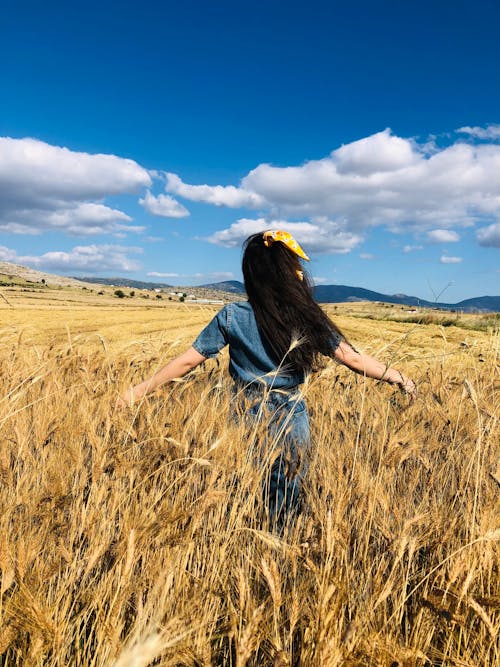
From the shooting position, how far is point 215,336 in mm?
2254

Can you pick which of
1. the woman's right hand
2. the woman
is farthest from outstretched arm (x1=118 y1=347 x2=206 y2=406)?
the woman's right hand

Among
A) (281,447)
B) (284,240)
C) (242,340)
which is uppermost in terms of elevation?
(284,240)

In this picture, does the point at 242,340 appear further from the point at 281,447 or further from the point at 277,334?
the point at 281,447

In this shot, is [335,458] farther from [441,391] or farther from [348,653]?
[441,391]

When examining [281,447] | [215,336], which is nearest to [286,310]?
[215,336]

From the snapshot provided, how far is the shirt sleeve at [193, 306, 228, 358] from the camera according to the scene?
2234mm

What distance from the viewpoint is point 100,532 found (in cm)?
110

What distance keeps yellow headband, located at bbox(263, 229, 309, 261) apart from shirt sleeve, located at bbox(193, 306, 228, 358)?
0.36 metres

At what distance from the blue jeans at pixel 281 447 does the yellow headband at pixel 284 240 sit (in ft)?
2.08

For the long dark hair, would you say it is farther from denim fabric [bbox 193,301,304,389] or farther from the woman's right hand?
the woman's right hand

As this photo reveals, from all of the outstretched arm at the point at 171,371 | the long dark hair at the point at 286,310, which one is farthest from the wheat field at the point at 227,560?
the long dark hair at the point at 286,310

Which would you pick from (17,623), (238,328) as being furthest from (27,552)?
(238,328)

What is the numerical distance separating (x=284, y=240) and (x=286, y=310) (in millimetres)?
311

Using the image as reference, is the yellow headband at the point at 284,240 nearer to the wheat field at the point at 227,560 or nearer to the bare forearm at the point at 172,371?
the bare forearm at the point at 172,371
